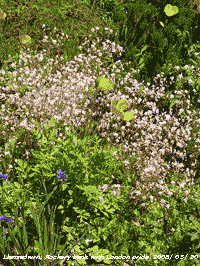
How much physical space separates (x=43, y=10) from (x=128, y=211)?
560 cm

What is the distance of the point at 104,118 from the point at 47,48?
8.06 feet

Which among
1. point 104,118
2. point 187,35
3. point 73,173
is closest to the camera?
point 73,173

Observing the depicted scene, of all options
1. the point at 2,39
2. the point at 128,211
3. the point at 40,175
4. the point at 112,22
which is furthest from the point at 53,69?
the point at 128,211

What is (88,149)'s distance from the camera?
3.12 m

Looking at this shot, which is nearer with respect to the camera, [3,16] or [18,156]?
[18,156]

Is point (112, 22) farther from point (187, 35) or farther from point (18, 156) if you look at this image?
point (18, 156)

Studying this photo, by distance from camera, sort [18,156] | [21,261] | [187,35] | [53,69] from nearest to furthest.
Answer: [21,261] → [18,156] → [53,69] → [187,35]

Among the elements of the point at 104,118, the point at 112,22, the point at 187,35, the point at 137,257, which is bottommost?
the point at 137,257

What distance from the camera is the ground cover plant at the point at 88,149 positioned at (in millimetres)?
2939

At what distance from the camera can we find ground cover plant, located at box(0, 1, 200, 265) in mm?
2939

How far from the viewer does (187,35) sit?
6.14 m

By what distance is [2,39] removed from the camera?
571cm

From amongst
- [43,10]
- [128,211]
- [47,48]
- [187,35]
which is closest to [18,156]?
[128,211]

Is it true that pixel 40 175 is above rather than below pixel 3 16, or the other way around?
below
